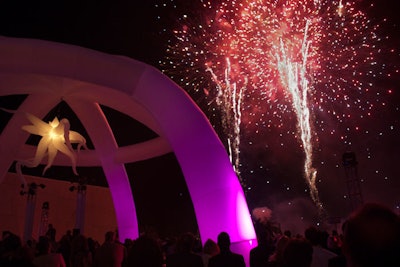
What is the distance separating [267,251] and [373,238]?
3633 mm

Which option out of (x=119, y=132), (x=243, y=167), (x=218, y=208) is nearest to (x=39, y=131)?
(x=218, y=208)

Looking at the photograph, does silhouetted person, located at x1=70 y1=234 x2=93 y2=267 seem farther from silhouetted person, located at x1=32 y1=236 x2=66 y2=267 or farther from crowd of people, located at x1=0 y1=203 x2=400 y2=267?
silhouetted person, located at x1=32 y1=236 x2=66 y2=267

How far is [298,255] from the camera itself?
9.94 feet

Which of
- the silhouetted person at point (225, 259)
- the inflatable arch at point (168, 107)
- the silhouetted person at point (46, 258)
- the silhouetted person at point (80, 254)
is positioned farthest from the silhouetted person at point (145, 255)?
the inflatable arch at point (168, 107)

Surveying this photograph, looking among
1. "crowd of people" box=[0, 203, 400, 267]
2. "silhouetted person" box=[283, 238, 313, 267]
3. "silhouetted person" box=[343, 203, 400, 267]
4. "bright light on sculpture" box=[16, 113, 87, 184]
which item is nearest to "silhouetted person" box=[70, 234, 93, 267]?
"crowd of people" box=[0, 203, 400, 267]

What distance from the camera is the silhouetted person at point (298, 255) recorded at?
3025mm

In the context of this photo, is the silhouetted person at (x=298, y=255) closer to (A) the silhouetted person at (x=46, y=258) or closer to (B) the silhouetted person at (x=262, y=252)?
(B) the silhouetted person at (x=262, y=252)

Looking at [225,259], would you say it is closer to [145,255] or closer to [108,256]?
[145,255]

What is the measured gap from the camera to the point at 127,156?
44.2 feet

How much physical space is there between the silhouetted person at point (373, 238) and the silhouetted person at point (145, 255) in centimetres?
229

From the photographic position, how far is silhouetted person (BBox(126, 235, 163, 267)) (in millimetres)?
3379

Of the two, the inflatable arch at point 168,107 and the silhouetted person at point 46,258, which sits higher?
the inflatable arch at point 168,107

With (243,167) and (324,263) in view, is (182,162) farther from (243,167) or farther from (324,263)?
(243,167)

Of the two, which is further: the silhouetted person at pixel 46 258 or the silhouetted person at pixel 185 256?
the silhouetted person at pixel 46 258
